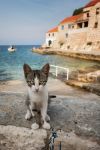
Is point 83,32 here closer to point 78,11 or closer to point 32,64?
point 32,64

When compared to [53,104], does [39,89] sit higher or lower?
higher

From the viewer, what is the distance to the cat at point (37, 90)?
2.66m

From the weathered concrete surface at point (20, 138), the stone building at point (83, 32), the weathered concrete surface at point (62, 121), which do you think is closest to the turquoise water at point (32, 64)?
the stone building at point (83, 32)

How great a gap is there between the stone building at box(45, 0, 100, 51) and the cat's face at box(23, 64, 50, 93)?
39.5 meters

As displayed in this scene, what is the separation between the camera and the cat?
2.66 m

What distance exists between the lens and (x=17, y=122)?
10.6 ft

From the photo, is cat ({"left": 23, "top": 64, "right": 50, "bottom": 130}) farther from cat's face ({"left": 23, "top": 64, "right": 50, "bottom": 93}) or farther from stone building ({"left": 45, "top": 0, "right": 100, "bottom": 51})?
stone building ({"left": 45, "top": 0, "right": 100, "bottom": 51})

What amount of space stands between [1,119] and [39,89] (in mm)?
1223

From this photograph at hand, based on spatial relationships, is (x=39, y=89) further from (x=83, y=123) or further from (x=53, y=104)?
(x=53, y=104)

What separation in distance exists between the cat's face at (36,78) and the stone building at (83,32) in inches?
1553

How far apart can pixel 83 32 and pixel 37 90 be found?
4575 centimetres

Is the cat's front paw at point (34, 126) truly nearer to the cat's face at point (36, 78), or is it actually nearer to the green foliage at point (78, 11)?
the cat's face at point (36, 78)

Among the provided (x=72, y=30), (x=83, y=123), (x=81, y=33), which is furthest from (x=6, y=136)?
(x=72, y=30)

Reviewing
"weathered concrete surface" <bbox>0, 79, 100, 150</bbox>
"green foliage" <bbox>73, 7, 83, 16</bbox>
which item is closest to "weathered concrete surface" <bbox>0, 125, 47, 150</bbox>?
"weathered concrete surface" <bbox>0, 79, 100, 150</bbox>
